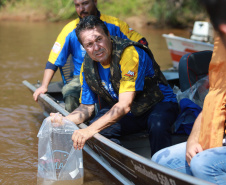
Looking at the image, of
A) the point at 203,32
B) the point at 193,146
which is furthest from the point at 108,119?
the point at 203,32

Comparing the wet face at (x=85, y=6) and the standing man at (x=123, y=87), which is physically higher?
the wet face at (x=85, y=6)

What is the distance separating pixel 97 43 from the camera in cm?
303

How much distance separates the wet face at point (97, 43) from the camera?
3.04 meters

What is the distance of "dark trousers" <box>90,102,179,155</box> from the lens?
119 inches

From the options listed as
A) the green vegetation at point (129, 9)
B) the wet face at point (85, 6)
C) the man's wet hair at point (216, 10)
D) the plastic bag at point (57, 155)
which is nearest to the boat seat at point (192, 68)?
the wet face at point (85, 6)

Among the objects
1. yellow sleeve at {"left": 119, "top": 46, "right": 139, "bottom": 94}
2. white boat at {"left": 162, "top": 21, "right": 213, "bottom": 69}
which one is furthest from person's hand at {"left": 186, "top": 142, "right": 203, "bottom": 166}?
white boat at {"left": 162, "top": 21, "right": 213, "bottom": 69}

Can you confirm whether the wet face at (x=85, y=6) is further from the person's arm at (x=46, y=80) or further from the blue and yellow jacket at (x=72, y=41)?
the person's arm at (x=46, y=80)

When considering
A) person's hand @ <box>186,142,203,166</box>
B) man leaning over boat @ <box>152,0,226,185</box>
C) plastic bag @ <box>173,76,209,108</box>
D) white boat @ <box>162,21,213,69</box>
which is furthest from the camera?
white boat @ <box>162,21,213,69</box>

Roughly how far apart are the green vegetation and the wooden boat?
53.0 feet

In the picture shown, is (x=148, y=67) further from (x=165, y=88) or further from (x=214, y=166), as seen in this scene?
(x=214, y=166)

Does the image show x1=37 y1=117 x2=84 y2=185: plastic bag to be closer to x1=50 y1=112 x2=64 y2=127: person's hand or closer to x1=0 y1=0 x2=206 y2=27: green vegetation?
x1=50 y1=112 x2=64 y2=127: person's hand

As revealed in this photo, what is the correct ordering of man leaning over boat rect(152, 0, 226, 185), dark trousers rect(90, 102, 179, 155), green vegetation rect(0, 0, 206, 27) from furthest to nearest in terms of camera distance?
green vegetation rect(0, 0, 206, 27) → dark trousers rect(90, 102, 179, 155) → man leaning over boat rect(152, 0, 226, 185)

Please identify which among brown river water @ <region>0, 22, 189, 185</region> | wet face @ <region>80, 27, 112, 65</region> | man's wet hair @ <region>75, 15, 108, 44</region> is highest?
man's wet hair @ <region>75, 15, 108, 44</region>

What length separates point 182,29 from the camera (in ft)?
67.1
